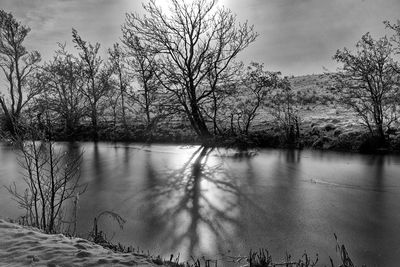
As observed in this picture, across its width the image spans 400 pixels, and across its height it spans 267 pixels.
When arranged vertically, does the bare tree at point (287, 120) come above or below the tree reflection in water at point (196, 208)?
above

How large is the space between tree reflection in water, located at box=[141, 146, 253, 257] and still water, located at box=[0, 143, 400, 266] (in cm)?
1

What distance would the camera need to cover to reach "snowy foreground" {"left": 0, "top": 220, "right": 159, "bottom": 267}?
315 cm

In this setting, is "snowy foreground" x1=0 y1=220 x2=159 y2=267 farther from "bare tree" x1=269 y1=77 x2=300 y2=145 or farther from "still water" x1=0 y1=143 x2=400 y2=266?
"bare tree" x1=269 y1=77 x2=300 y2=145

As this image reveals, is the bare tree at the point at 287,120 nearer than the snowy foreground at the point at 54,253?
No

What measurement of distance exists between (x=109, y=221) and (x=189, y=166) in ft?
14.4

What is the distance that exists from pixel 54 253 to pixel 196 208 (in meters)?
2.54

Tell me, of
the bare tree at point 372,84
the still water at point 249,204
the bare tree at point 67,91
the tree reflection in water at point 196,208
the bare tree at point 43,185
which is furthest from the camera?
the bare tree at point 67,91

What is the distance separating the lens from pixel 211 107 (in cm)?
1430

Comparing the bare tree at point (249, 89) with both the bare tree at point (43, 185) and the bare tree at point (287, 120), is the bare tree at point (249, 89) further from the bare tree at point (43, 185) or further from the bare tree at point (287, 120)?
the bare tree at point (43, 185)

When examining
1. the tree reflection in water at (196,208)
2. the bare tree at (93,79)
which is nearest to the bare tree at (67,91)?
the bare tree at (93,79)

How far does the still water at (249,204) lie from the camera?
4016mm

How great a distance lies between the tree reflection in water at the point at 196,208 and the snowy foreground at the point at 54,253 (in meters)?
0.82

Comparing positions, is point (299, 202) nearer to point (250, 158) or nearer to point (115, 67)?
point (250, 158)

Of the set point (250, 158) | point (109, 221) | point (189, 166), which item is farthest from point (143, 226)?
point (250, 158)
